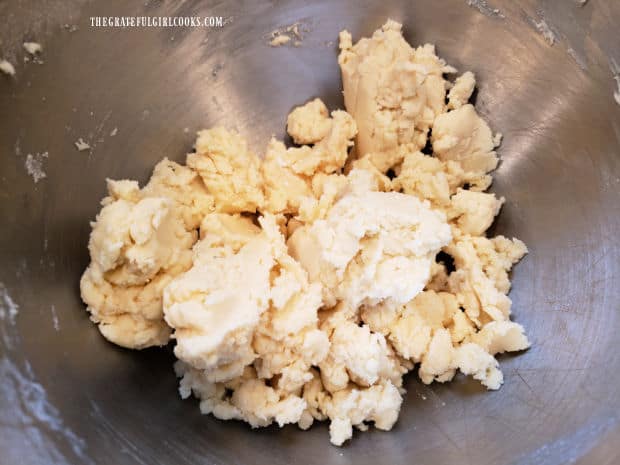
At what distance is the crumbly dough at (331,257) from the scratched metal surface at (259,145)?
0.27 feet

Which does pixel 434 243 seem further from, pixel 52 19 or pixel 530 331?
pixel 52 19

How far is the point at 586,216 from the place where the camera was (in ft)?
6.69

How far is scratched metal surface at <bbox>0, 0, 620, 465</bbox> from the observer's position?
5.60 ft

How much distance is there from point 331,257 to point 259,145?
0.75 meters

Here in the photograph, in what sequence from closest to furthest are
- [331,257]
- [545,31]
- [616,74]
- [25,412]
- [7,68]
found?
[25,412], [7,68], [331,257], [616,74], [545,31]

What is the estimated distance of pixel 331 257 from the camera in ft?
6.01

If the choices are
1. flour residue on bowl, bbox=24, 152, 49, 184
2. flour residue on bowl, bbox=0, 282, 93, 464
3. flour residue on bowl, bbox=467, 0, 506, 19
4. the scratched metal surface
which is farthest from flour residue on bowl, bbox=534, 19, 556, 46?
flour residue on bowl, bbox=0, 282, 93, 464

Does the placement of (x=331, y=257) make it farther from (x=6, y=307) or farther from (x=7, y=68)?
(x=7, y=68)

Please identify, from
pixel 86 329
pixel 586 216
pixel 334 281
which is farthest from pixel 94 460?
pixel 586 216

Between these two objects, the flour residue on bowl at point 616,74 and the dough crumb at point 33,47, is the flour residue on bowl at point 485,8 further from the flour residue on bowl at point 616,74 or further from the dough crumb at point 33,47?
the dough crumb at point 33,47

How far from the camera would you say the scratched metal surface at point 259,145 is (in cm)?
171

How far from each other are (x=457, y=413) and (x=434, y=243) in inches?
24.1

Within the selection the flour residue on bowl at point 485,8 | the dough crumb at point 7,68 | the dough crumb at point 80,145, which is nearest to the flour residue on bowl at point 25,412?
the dough crumb at point 80,145

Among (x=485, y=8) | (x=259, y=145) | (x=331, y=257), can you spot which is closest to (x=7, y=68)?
(x=259, y=145)
